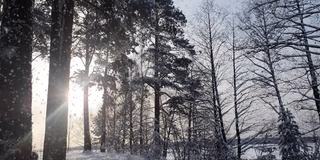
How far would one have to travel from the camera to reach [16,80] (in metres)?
5.32

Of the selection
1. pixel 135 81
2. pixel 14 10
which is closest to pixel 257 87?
pixel 135 81

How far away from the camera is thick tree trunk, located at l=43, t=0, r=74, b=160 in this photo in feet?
19.8

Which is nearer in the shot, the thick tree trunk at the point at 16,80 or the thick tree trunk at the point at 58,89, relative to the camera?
the thick tree trunk at the point at 16,80

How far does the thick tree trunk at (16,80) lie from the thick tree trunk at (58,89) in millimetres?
617

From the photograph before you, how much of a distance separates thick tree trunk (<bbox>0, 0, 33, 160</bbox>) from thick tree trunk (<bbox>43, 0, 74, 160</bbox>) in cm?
62

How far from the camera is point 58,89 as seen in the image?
6.25m

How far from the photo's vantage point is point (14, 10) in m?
5.54

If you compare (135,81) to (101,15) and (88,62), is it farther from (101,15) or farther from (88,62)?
(101,15)

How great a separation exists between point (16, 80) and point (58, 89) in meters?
1.05

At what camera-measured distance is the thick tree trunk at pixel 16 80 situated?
512 cm

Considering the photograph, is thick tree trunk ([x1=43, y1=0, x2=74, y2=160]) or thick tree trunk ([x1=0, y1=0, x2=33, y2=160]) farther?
thick tree trunk ([x1=43, y1=0, x2=74, y2=160])

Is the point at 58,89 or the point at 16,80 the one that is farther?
the point at 58,89

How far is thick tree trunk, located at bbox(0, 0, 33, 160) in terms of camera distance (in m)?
→ 5.12

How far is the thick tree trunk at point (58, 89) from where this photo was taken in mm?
6023
